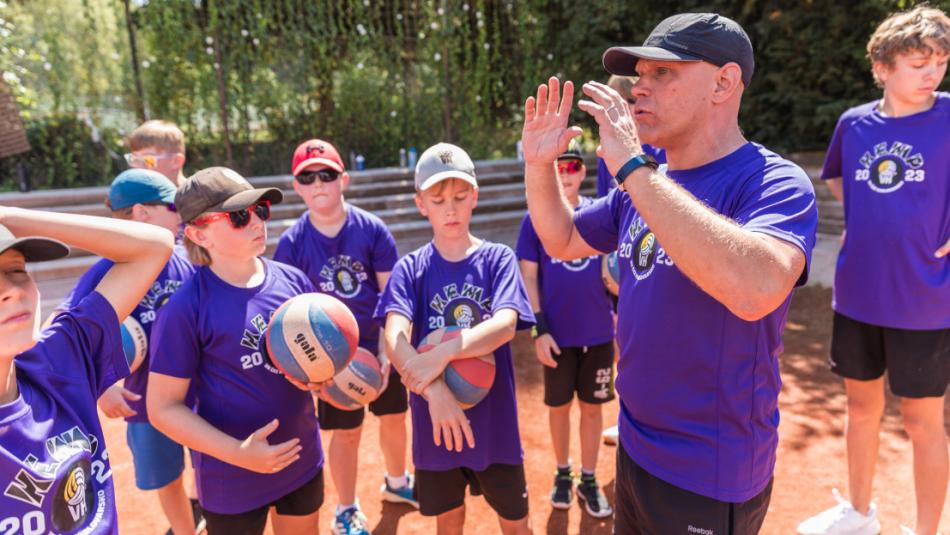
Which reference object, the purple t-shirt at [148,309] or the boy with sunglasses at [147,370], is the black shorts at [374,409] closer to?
the boy with sunglasses at [147,370]

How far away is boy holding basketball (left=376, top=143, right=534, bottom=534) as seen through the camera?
3127mm

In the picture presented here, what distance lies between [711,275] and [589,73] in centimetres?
1209

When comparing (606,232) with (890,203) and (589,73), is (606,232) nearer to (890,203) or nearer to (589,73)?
(890,203)

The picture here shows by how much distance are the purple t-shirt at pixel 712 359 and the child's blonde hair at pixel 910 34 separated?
6.45 feet

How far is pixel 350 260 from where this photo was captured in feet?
13.9

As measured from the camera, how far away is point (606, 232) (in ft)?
9.00

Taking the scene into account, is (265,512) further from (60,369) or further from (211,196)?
(211,196)

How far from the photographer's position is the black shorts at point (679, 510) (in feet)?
7.14

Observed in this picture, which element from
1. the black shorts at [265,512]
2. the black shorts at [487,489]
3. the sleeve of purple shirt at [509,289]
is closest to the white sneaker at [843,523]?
the black shorts at [487,489]

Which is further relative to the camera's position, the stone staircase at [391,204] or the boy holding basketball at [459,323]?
the stone staircase at [391,204]

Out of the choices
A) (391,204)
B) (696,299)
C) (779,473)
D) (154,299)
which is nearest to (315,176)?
(154,299)

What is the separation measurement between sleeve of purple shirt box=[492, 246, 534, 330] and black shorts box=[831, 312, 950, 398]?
7.16 ft

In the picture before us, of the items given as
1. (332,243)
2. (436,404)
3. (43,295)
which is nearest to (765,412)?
(436,404)

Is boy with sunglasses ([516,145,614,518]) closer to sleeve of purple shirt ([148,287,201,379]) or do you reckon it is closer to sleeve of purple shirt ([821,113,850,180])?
sleeve of purple shirt ([821,113,850,180])
